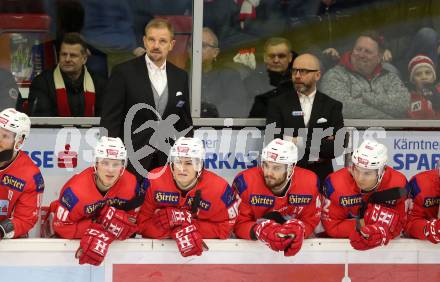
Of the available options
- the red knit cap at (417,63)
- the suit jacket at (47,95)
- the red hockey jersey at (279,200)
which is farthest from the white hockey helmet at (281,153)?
the red knit cap at (417,63)

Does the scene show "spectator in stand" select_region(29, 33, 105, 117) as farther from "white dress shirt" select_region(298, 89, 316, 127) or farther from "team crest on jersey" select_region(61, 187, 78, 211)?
"team crest on jersey" select_region(61, 187, 78, 211)

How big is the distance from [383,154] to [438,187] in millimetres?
432

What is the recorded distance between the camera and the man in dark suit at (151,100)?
6703 mm

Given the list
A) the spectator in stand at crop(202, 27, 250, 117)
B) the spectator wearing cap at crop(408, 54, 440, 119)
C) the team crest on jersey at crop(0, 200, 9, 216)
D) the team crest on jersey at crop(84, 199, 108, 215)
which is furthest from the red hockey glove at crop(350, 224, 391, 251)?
the spectator wearing cap at crop(408, 54, 440, 119)

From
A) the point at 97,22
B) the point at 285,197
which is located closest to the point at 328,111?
the point at 285,197

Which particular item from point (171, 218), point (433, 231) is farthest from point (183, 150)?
point (433, 231)

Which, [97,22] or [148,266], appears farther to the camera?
[97,22]

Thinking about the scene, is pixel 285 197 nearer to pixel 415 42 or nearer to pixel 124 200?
pixel 124 200

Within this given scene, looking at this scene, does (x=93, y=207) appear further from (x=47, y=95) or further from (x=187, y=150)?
(x=47, y=95)

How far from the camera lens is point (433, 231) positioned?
18.6ft

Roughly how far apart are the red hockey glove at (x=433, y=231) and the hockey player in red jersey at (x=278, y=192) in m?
0.67

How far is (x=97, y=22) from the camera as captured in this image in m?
7.19

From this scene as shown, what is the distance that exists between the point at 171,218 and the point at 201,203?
0.25 metres

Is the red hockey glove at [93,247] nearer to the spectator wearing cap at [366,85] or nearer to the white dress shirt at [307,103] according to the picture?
the white dress shirt at [307,103]
